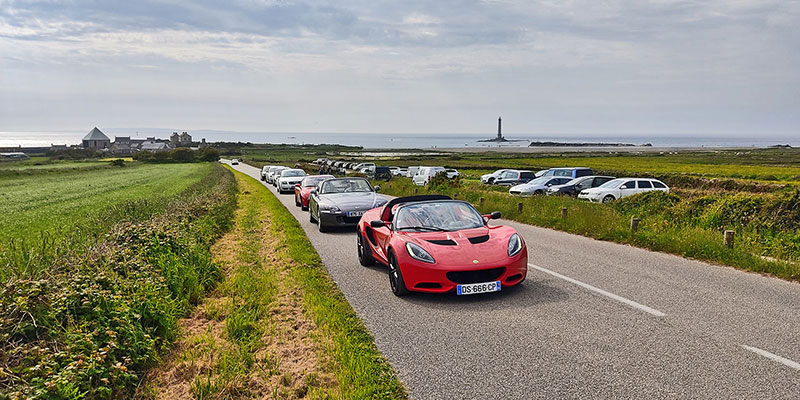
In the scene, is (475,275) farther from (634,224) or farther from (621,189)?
(621,189)

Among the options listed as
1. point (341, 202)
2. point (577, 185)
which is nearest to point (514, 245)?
point (341, 202)

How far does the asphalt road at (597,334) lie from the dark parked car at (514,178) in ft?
103

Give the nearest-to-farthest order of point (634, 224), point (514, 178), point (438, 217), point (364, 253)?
1. point (438, 217)
2. point (364, 253)
3. point (634, 224)
4. point (514, 178)

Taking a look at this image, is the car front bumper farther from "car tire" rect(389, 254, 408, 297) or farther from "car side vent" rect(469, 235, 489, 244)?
"car side vent" rect(469, 235, 489, 244)

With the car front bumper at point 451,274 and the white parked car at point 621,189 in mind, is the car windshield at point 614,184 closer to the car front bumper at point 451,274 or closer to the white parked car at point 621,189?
the white parked car at point 621,189

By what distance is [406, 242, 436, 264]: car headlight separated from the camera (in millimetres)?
7278

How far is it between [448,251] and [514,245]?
1026 mm

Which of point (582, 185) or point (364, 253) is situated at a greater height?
point (364, 253)

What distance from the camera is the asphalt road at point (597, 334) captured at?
177 inches

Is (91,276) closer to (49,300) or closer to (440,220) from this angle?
(49,300)

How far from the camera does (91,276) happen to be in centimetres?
631

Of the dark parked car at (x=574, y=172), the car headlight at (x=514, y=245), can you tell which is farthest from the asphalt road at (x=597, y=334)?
the dark parked car at (x=574, y=172)

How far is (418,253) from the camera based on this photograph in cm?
742

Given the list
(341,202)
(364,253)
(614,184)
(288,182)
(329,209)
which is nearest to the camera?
(364,253)
